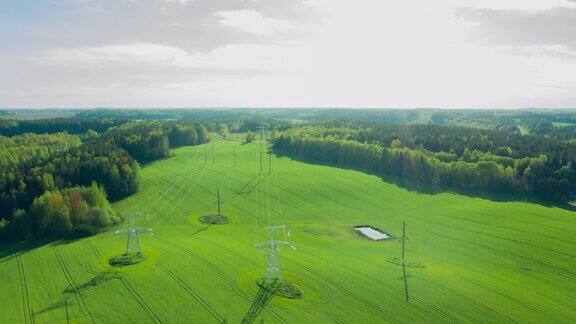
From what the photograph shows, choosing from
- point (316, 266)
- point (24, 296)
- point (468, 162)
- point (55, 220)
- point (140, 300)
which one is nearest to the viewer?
point (140, 300)

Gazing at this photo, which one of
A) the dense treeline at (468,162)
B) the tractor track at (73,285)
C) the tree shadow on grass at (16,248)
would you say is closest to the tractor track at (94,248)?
the tractor track at (73,285)

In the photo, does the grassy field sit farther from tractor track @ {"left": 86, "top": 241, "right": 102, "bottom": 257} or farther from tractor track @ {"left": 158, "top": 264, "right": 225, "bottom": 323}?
tractor track @ {"left": 86, "top": 241, "right": 102, "bottom": 257}

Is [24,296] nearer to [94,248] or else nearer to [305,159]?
[94,248]

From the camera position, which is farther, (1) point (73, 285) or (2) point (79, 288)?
(1) point (73, 285)

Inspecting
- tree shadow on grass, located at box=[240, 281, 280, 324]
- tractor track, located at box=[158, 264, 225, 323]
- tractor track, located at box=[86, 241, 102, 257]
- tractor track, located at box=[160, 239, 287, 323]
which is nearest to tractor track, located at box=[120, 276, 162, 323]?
tractor track, located at box=[158, 264, 225, 323]

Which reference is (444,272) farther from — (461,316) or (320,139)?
(320,139)

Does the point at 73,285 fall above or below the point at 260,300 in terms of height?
above

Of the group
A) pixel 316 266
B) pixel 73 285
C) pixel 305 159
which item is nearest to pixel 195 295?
pixel 73 285
